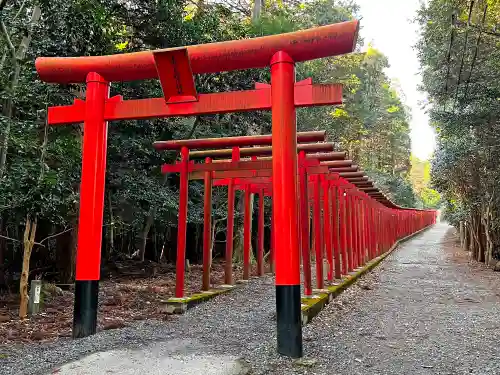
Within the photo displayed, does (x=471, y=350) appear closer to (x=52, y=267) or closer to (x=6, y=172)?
(x=6, y=172)

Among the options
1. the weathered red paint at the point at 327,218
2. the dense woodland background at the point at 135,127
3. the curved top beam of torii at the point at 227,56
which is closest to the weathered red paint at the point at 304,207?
the weathered red paint at the point at 327,218

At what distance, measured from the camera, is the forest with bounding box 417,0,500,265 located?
10.7 m

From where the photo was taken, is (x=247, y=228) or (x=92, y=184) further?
(x=247, y=228)

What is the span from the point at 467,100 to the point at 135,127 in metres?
8.53

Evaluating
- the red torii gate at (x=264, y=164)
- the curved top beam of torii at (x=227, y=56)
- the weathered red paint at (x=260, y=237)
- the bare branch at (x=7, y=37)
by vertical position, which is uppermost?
the bare branch at (x=7, y=37)

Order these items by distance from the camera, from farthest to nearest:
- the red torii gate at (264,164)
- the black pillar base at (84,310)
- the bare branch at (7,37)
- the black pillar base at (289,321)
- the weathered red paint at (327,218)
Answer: the weathered red paint at (327,218) < the red torii gate at (264,164) < the bare branch at (7,37) < the black pillar base at (84,310) < the black pillar base at (289,321)

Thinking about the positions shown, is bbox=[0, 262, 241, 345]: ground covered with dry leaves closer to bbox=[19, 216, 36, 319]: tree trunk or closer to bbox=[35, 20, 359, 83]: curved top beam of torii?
bbox=[19, 216, 36, 319]: tree trunk

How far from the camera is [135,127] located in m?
9.62

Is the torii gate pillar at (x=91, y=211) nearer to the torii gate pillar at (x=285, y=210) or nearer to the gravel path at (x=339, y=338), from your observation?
the gravel path at (x=339, y=338)

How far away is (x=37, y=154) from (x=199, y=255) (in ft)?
33.6

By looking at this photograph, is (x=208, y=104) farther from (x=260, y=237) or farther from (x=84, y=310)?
(x=260, y=237)

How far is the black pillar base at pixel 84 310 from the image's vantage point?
16.1 feet

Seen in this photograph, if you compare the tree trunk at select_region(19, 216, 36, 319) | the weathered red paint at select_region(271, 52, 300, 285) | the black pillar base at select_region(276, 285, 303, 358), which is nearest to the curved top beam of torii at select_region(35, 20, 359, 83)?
the weathered red paint at select_region(271, 52, 300, 285)

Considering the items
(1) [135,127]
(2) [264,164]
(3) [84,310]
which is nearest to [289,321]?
(3) [84,310]
